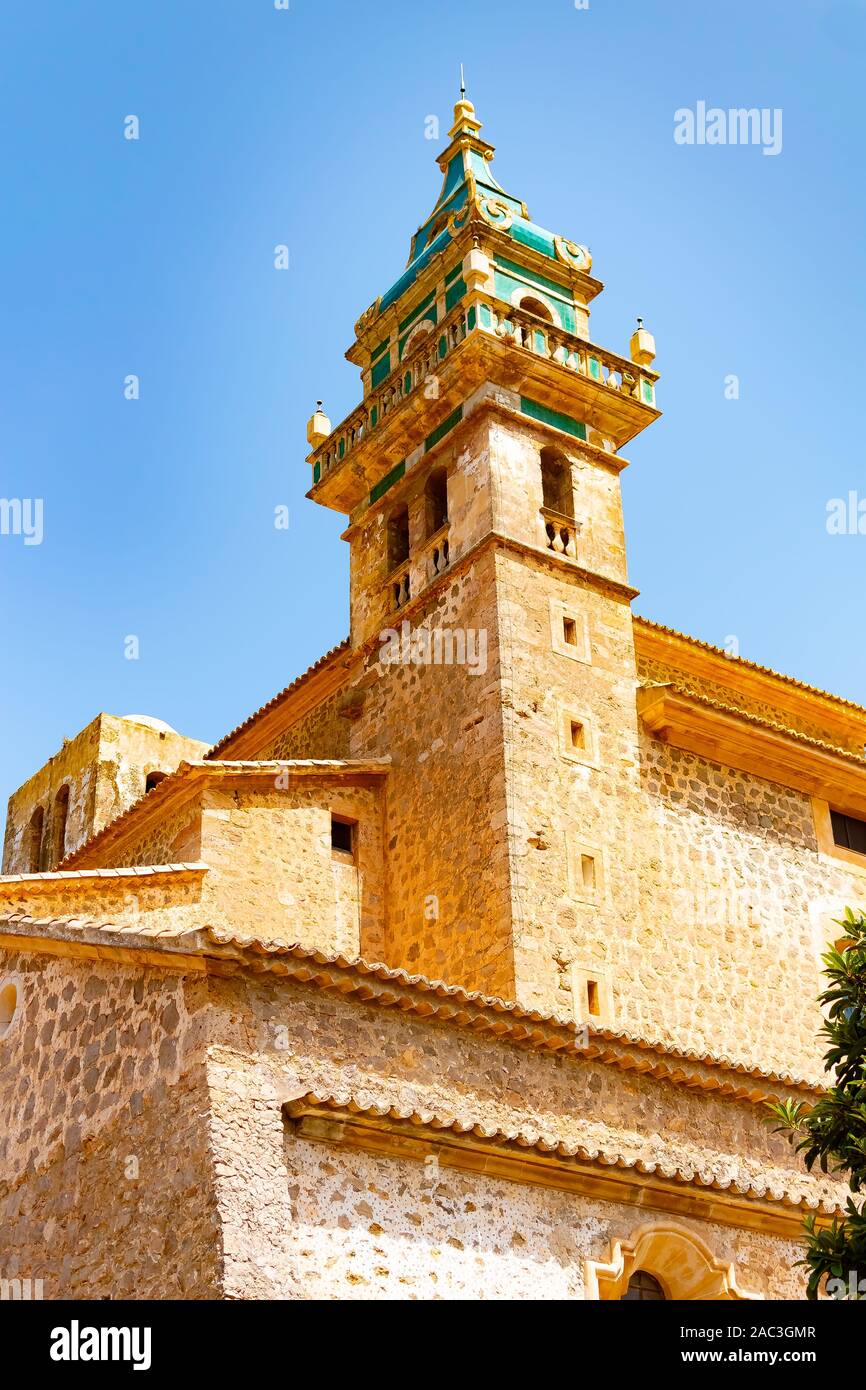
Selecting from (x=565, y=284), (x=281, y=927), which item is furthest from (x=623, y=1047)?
(x=565, y=284)

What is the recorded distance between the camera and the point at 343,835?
768 inches

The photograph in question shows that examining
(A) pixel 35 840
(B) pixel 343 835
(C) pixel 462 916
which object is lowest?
(C) pixel 462 916

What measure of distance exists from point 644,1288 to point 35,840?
21289 mm

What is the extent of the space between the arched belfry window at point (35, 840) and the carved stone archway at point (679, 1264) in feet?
67.9

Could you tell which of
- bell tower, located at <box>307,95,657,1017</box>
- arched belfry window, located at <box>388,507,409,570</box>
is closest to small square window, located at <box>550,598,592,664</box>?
bell tower, located at <box>307,95,657,1017</box>

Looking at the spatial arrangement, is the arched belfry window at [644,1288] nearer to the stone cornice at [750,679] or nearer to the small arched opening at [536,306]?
the stone cornice at [750,679]

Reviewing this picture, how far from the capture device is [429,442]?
2153 centimetres

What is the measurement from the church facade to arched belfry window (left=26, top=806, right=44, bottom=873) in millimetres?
2330

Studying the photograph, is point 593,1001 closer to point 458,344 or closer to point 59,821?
point 458,344

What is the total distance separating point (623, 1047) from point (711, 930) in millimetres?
5788

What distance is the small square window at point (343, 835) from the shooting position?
1936 cm

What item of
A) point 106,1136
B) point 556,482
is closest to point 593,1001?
point 106,1136
